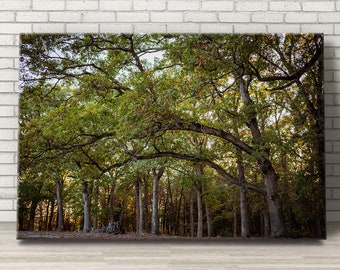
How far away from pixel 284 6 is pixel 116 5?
62.6 inches

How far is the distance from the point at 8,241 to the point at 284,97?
257 centimetres

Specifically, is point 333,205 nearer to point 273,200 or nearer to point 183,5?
point 273,200

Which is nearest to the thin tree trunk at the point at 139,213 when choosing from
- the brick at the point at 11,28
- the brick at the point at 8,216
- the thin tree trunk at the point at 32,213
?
the thin tree trunk at the point at 32,213

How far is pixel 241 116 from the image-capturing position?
13.3 ft

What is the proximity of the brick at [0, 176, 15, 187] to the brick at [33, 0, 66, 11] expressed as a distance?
5.29 feet

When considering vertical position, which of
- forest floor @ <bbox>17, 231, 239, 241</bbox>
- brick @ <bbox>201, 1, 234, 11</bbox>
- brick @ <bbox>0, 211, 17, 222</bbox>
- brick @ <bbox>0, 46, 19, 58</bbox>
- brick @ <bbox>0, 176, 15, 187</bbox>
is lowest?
forest floor @ <bbox>17, 231, 239, 241</bbox>

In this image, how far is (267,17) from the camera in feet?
14.6

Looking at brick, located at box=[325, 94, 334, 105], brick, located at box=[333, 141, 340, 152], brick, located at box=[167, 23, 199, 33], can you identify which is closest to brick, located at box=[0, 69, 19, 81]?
brick, located at box=[167, 23, 199, 33]

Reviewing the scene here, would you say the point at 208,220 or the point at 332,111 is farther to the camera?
the point at 332,111

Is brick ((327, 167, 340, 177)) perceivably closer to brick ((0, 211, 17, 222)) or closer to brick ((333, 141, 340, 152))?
brick ((333, 141, 340, 152))

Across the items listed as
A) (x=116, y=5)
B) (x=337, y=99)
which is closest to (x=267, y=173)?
(x=337, y=99)

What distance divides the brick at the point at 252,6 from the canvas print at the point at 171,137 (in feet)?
1.39

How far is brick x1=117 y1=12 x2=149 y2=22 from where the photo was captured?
4418 millimetres

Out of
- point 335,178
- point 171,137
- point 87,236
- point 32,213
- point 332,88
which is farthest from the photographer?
point 332,88
